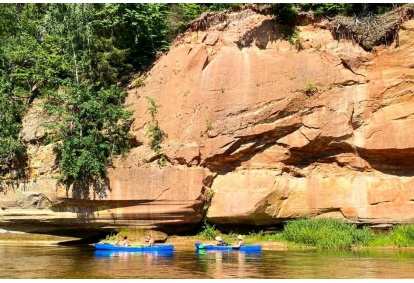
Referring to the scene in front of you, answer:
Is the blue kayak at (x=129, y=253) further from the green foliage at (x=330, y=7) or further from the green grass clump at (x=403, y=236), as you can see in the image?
the green foliage at (x=330, y=7)

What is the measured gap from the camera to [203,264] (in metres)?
17.5

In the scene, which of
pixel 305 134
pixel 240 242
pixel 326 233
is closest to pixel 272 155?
pixel 305 134

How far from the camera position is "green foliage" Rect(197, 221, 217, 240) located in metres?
24.2

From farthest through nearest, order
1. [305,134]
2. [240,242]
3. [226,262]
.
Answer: [305,134], [240,242], [226,262]

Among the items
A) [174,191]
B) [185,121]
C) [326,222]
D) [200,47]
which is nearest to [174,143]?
[185,121]

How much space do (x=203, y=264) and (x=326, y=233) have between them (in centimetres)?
761

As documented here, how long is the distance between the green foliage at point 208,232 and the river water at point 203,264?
8.69ft

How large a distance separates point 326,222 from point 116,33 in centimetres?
1577

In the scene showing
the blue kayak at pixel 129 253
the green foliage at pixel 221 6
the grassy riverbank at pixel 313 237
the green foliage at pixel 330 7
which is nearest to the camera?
the blue kayak at pixel 129 253

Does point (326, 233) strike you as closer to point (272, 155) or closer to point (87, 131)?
point (272, 155)

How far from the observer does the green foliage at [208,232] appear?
24.2 meters

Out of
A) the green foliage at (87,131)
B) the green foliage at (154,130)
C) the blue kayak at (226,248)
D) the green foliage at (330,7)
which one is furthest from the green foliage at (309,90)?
the green foliage at (87,131)

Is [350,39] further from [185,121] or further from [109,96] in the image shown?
[109,96]
